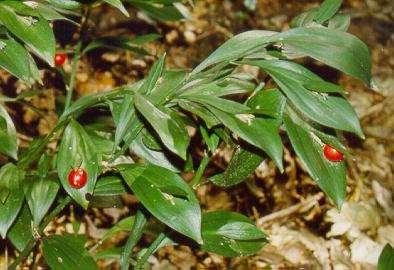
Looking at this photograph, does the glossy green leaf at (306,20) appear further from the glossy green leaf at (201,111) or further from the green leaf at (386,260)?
the green leaf at (386,260)

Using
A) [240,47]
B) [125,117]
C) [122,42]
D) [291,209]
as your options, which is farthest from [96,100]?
[291,209]

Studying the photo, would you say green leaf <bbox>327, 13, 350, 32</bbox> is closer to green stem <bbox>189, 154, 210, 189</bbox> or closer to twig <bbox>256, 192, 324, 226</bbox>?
green stem <bbox>189, 154, 210, 189</bbox>

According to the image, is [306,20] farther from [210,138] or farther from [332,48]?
[210,138]

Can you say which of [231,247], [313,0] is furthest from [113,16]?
[231,247]

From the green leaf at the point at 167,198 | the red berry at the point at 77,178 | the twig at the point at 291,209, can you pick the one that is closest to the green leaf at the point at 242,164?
the green leaf at the point at 167,198

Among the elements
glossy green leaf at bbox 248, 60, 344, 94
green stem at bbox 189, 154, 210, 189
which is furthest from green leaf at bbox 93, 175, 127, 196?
glossy green leaf at bbox 248, 60, 344, 94
